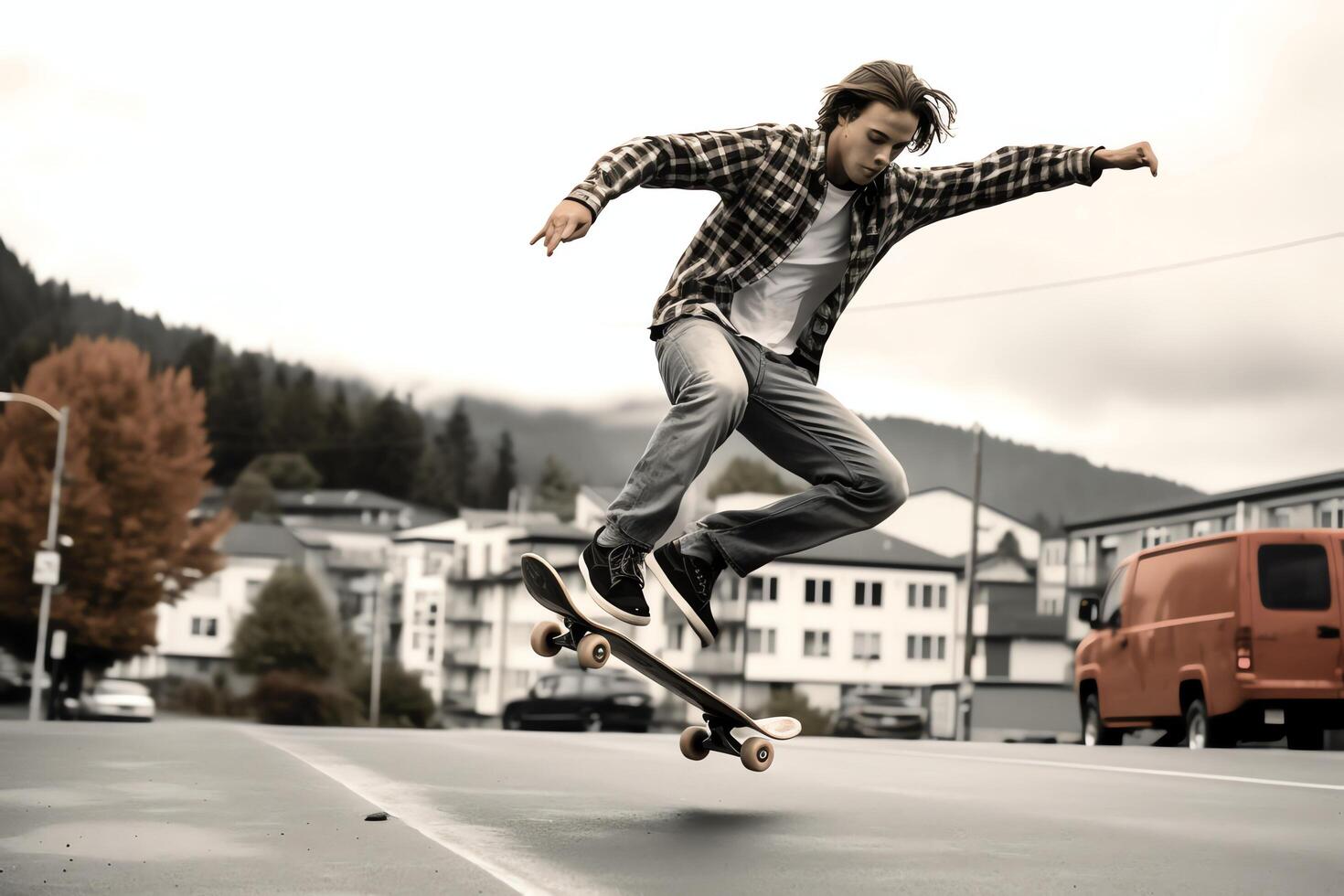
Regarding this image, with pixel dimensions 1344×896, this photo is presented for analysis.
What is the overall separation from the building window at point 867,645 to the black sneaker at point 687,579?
84629 millimetres

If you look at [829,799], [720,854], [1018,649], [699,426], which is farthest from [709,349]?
[1018,649]

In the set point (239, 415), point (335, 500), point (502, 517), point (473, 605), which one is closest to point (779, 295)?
point (473, 605)

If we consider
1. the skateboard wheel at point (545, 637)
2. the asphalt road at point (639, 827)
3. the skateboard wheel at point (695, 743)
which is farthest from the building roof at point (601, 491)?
the skateboard wheel at point (545, 637)

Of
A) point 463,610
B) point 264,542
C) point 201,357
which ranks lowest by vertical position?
point 463,610

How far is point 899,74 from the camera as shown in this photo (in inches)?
175

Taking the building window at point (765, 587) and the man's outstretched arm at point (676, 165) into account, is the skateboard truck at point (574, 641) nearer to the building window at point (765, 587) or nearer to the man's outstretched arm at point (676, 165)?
the man's outstretched arm at point (676, 165)

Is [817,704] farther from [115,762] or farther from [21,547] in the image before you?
[115,762]

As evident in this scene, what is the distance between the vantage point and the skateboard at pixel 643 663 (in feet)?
15.0

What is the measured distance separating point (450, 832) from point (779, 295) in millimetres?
2039

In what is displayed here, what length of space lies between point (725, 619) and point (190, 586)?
4380 cm

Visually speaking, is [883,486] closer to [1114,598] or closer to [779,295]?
[779,295]

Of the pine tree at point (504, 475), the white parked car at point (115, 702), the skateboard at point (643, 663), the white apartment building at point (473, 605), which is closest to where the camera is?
the skateboard at point (643, 663)

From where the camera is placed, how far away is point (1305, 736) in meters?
11.8

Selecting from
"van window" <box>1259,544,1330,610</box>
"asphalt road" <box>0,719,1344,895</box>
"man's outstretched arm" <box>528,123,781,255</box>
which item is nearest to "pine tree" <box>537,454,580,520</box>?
"van window" <box>1259,544,1330,610</box>
